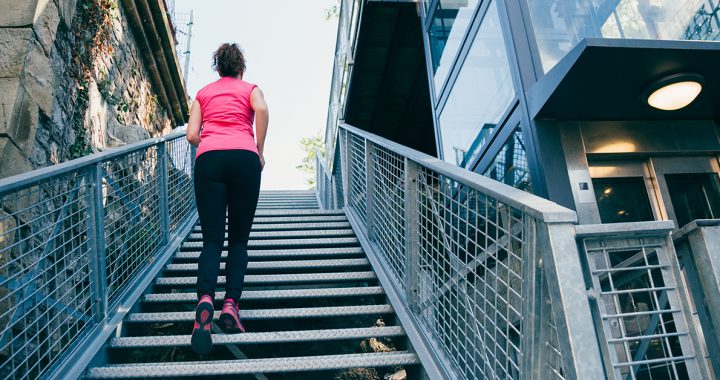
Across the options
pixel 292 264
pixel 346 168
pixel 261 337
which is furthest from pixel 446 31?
pixel 261 337

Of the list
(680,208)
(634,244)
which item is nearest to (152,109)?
(680,208)

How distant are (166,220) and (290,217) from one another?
1399 mm

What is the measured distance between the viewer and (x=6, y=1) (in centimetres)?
273

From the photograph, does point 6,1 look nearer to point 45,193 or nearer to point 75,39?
point 75,39

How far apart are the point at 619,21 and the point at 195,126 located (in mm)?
2387

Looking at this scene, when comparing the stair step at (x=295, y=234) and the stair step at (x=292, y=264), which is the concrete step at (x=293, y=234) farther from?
the stair step at (x=292, y=264)

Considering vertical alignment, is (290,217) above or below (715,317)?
above

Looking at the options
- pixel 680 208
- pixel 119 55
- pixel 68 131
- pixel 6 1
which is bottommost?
pixel 680 208

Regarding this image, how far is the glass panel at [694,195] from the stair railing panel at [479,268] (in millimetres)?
1120

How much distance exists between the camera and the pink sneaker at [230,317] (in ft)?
7.98

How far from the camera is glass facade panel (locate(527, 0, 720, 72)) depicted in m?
2.70

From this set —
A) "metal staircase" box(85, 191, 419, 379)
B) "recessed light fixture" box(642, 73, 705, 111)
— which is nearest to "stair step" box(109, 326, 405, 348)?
"metal staircase" box(85, 191, 419, 379)

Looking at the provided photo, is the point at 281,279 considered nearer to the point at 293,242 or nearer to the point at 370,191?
the point at 293,242

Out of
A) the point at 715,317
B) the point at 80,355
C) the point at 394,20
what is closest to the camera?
the point at 715,317
